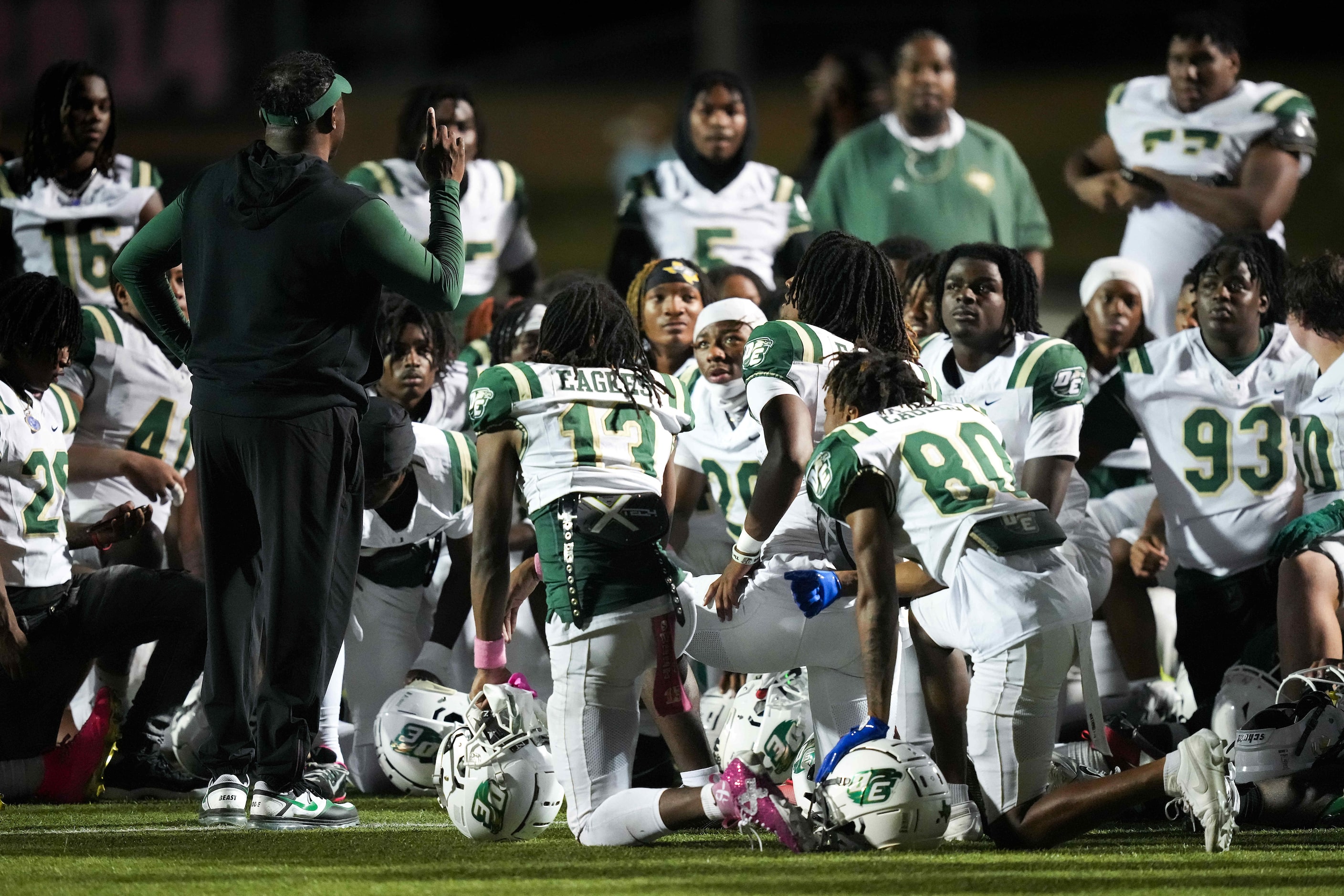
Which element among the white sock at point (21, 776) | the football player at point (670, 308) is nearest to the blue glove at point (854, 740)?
the football player at point (670, 308)

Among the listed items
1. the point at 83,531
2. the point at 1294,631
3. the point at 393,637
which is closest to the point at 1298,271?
the point at 1294,631

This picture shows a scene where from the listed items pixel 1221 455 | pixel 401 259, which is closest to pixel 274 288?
pixel 401 259

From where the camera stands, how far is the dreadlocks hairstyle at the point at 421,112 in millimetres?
8125

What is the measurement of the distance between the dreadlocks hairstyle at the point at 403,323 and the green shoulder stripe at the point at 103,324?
38.0 inches

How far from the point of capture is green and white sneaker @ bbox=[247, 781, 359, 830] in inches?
194

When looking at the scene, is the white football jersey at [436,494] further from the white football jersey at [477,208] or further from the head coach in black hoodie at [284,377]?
the white football jersey at [477,208]

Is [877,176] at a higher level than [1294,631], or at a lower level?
higher

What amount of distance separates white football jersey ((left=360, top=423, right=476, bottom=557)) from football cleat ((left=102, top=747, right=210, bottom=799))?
0.95m

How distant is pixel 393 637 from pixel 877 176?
3113mm

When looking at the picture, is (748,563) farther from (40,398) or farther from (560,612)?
(40,398)

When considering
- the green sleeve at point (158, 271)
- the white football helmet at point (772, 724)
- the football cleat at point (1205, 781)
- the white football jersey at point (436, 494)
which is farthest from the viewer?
the white football jersey at point (436, 494)

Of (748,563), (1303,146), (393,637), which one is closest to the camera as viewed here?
(748,563)

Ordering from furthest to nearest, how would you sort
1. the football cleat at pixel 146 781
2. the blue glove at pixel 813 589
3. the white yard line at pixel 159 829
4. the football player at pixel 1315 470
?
1. the football cleat at pixel 146 781
2. the football player at pixel 1315 470
3. the white yard line at pixel 159 829
4. the blue glove at pixel 813 589

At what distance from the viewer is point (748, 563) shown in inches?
203
